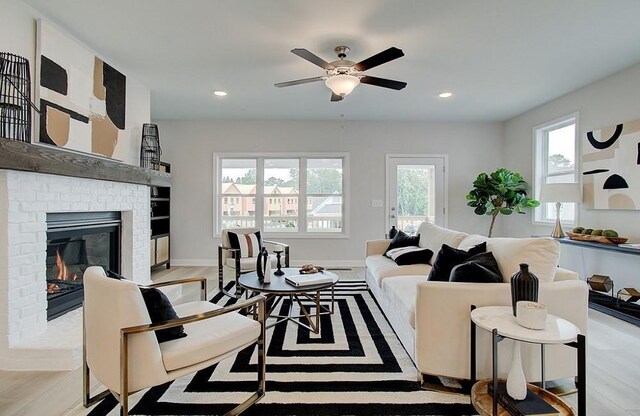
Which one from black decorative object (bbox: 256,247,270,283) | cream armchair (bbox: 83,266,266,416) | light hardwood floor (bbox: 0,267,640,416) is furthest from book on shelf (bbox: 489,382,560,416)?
black decorative object (bbox: 256,247,270,283)

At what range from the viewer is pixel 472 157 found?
576 centimetres

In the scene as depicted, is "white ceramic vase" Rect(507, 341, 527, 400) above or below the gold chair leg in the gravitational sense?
below

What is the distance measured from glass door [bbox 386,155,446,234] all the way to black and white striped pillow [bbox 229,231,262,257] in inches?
98.5

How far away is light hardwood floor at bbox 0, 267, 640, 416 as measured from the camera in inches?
69.8

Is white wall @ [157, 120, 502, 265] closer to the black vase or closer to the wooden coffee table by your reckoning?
the wooden coffee table

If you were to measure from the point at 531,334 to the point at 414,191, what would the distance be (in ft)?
14.5

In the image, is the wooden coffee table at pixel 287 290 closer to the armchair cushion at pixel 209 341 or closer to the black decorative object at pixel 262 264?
the black decorative object at pixel 262 264

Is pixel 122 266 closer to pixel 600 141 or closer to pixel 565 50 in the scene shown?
pixel 565 50

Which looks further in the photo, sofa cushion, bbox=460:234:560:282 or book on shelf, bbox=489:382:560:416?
sofa cushion, bbox=460:234:560:282

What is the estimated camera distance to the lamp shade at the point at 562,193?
3.85m

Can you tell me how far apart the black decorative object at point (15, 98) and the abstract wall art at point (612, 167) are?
17.8ft

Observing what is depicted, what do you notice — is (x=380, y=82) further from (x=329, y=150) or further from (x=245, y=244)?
(x=329, y=150)

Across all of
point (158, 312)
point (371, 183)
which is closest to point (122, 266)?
point (158, 312)

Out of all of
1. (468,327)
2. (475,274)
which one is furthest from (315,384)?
(475,274)
